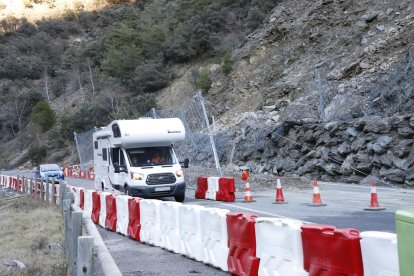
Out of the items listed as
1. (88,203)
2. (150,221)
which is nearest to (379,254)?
(150,221)

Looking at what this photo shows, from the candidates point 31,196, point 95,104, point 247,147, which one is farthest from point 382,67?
point 95,104

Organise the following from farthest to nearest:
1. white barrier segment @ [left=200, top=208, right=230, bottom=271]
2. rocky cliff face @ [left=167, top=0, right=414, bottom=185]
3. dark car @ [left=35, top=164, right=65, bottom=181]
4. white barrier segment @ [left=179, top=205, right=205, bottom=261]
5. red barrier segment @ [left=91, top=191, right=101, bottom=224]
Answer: dark car @ [left=35, top=164, right=65, bottom=181]
rocky cliff face @ [left=167, top=0, right=414, bottom=185]
red barrier segment @ [left=91, top=191, right=101, bottom=224]
white barrier segment @ [left=179, top=205, right=205, bottom=261]
white barrier segment @ [left=200, top=208, right=230, bottom=271]

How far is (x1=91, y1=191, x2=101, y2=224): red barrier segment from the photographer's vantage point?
1485 centimetres

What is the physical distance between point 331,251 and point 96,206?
10775 millimetres

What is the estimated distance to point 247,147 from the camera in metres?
31.6

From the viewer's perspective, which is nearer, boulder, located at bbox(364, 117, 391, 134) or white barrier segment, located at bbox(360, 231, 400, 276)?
white barrier segment, located at bbox(360, 231, 400, 276)

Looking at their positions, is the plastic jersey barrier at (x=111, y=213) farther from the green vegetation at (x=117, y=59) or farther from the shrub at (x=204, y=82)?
the shrub at (x=204, y=82)

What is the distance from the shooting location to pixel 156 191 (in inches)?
707

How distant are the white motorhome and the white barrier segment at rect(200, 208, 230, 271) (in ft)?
30.4

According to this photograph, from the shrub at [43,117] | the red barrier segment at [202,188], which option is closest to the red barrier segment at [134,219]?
the red barrier segment at [202,188]

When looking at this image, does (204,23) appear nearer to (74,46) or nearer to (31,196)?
(31,196)

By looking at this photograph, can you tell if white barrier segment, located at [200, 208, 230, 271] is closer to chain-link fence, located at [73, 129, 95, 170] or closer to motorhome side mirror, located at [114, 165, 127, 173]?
motorhome side mirror, located at [114, 165, 127, 173]

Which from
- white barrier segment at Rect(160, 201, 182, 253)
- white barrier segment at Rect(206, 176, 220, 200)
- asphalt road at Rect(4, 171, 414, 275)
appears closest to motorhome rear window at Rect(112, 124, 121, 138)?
asphalt road at Rect(4, 171, 414, 275)

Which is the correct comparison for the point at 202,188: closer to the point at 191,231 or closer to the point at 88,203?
the point at 88,203
